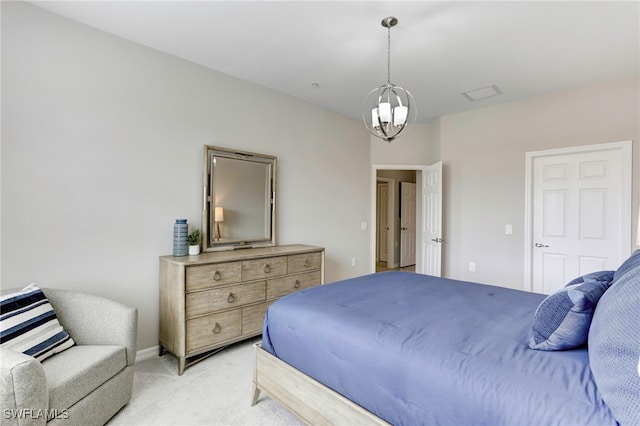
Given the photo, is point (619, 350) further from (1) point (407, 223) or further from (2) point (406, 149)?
(1) point (407, 223)

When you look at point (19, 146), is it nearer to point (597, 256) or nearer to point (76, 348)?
point (76, 348)

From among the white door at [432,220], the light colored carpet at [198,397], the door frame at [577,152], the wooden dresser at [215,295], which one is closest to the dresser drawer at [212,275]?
the wooden dresser at [215,295]

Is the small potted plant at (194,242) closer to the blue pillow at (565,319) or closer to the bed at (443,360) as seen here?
the bed at (443,360)

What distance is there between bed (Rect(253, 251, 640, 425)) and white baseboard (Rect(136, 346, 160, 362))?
123 cm

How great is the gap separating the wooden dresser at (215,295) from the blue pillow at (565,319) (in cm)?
209

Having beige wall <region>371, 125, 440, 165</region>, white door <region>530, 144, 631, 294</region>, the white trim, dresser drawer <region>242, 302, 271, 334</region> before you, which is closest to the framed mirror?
dresser drawer <region>242, 302, 271, 334</region>

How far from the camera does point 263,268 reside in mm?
2852

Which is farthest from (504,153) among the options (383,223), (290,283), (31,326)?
(31,326)

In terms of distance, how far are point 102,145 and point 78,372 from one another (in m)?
1.60

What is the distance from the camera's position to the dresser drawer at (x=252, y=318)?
2729 millimetres

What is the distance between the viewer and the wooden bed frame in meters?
1.41

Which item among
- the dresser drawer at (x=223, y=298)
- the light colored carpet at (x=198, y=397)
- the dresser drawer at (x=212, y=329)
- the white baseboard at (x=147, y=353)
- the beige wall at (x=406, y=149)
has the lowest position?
the light colored carpet at (x=198, y=397)

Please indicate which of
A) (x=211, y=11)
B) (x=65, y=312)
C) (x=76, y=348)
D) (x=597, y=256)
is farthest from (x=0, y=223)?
(x=597, y=256)

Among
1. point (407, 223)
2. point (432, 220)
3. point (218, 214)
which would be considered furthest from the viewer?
point (407, 223)
